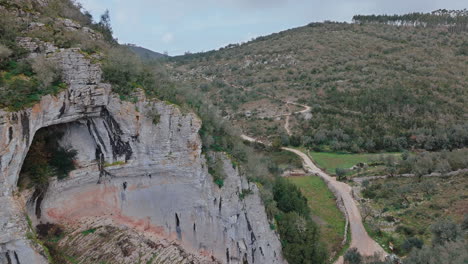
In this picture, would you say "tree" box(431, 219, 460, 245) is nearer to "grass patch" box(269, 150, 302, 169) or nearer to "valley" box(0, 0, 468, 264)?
"valley" box(0, 0, 468, 264)

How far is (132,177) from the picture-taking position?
1366cm

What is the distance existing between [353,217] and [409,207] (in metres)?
5.21

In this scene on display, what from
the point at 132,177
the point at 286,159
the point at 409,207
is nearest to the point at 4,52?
the point at 132,177

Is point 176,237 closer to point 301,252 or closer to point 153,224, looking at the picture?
point 153,224

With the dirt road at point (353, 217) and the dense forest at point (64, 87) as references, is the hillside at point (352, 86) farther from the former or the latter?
the dense forest at point (64, 87)

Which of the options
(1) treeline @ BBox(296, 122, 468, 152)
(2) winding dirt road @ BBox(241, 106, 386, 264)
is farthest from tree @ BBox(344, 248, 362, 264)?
(1) treeline @ BBox(296, 122, 468, 152)

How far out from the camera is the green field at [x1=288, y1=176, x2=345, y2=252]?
2475 centimetres

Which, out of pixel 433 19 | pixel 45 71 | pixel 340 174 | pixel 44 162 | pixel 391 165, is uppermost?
pixel 433 19

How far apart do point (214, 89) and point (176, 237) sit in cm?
5681

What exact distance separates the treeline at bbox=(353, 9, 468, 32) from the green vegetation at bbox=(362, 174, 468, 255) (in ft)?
257

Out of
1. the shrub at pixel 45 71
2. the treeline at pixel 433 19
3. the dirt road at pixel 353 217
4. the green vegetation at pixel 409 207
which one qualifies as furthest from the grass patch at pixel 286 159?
the treeline at pixel 433 19

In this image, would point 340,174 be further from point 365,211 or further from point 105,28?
point 105,28

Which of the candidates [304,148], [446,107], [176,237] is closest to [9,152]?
[176,237]

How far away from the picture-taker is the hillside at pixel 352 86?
4903cm
